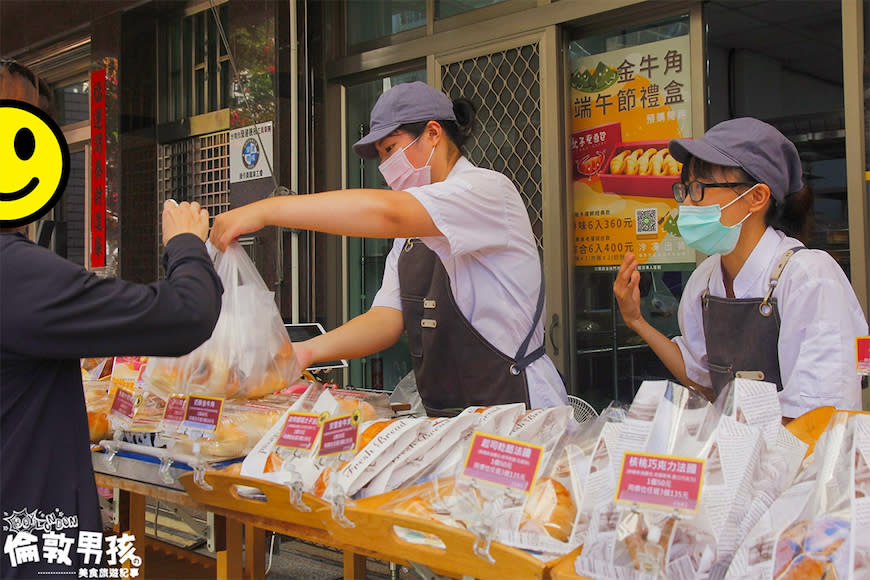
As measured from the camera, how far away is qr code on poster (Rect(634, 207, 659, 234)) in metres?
3.31

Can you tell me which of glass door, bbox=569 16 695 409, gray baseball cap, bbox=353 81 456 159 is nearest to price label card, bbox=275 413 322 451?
gray baseball cap, bbox=353 81 456 159

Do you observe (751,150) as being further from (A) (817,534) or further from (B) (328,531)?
(B) (328,531)

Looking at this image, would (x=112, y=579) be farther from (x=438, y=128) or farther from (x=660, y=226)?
(x=660, y=226)

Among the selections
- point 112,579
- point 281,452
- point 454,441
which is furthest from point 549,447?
point 112,579

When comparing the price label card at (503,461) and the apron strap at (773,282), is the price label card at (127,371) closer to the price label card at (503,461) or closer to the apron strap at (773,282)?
the price label card at (503,461)

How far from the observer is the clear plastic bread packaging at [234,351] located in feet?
5.78

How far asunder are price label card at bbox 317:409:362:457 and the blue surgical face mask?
1.07 meters

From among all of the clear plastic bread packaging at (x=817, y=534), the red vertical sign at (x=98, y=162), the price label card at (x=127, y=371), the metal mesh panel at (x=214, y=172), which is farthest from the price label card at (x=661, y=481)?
the red vertical sign at (x=98, y=162)

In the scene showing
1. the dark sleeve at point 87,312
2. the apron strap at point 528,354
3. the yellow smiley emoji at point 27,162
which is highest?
the yellow smiley emoji at point 27,162

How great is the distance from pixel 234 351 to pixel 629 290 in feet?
3.67

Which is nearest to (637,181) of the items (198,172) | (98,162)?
(198,172)

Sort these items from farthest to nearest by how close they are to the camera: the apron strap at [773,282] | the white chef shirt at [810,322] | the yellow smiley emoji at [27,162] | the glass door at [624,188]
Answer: the glass door at [624,188] < the apron strap at [773,282] < the white chef shirt at [810,322] < the yellow smiley emoji at [27,162]

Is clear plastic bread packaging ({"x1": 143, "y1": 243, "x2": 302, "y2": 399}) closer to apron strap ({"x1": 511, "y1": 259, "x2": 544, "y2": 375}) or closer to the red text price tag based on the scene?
the red text price tag

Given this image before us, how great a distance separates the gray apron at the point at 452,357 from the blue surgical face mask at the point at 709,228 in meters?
0.40
